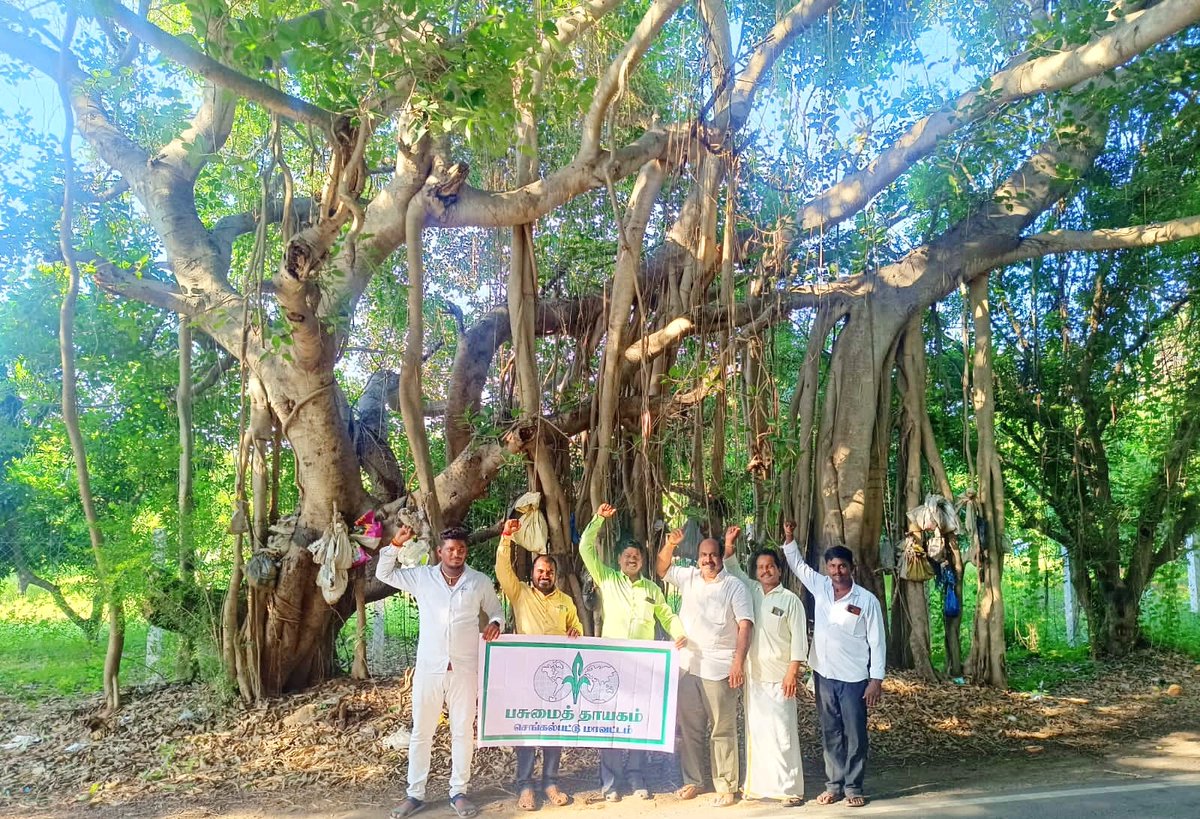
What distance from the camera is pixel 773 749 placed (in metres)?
4.12

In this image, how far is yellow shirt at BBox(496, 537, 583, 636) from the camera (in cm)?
436

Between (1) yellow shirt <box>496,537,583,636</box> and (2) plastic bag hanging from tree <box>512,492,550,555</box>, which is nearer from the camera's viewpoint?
(1) yellow shirt <box>496,537,583,636</box>

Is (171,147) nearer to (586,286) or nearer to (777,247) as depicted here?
(586,286)

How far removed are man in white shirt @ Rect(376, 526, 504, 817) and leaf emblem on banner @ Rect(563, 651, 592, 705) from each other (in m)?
0.42

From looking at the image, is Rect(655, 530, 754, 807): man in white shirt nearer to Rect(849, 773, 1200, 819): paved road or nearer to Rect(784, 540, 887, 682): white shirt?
Rect(784, 540, 887, 682): white shirt

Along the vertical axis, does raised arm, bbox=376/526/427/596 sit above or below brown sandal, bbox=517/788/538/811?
above

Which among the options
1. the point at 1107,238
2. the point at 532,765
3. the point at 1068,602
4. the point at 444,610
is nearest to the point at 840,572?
the point at 532,765

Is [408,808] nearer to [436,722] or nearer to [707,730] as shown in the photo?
[436,722]

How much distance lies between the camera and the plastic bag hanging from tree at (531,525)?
5.11 metres

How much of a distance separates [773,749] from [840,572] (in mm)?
891

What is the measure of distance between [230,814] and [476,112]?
3.42 meters

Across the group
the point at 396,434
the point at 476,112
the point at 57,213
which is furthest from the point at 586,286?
the point at 57,213

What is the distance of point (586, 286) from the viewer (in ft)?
21.1

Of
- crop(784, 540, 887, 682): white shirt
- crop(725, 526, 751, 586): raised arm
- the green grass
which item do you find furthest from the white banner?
Result: the green grass
